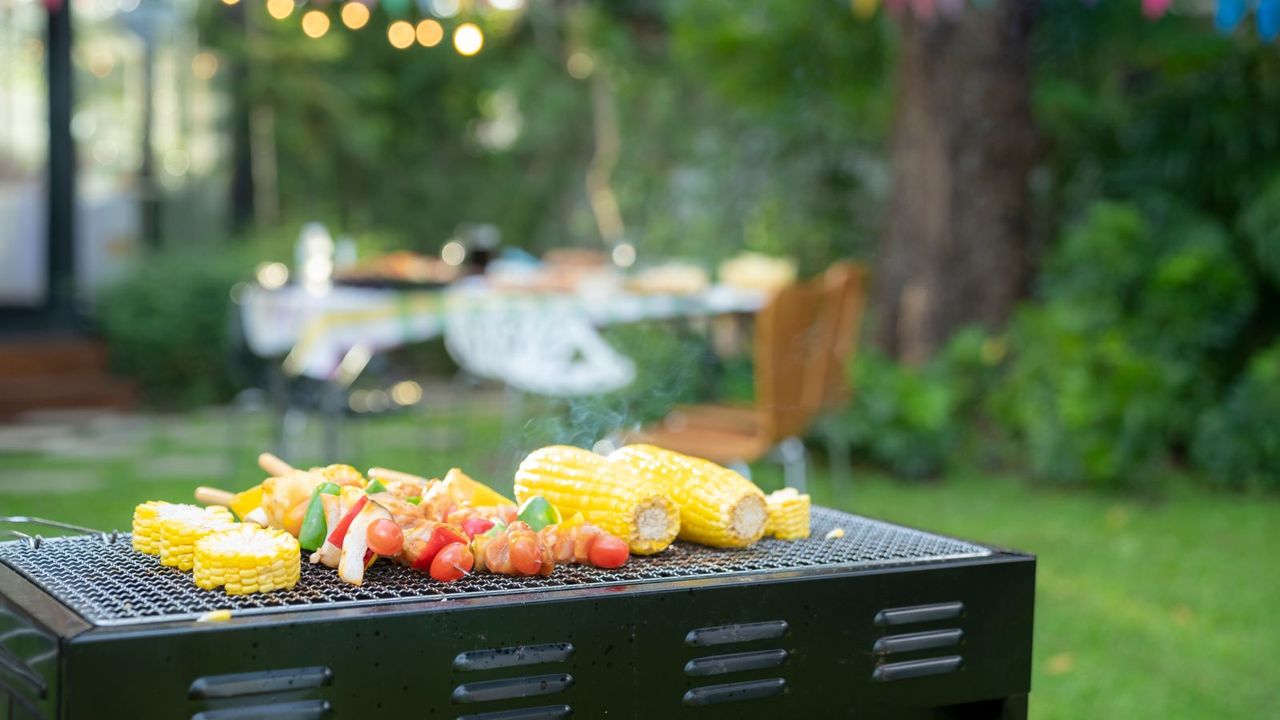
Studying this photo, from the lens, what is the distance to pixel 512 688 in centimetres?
177

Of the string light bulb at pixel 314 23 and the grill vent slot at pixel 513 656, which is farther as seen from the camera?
the string light bulb at pixel 314 23

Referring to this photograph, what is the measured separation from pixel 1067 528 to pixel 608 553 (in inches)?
168

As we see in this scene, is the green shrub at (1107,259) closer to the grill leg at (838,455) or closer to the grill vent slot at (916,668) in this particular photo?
the grill leg at (838,455)

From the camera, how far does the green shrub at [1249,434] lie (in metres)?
6.61

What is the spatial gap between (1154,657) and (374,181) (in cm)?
1125

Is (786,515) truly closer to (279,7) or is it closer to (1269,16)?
(1269,16)

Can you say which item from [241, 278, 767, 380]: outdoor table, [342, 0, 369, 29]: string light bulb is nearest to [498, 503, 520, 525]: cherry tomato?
[241, 278, 767, 380]: outdoor table

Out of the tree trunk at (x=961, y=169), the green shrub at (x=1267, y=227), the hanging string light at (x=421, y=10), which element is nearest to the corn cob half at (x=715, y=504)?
the hanging string light at (x=421, y=10)

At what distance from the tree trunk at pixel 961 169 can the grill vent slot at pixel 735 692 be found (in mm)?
5712

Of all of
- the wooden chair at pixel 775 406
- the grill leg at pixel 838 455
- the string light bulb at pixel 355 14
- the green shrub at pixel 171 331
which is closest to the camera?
the wooden chair at pixel 775 406

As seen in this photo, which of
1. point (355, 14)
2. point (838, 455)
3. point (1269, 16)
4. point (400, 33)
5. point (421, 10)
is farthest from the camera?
point (421, 10)

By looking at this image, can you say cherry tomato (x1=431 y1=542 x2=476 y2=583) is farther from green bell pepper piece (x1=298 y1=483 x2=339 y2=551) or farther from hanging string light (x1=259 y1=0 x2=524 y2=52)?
hanging string light (x1=259 y1=0 x2=524 y2=52)

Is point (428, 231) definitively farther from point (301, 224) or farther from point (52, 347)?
Answer: point (52, 347)

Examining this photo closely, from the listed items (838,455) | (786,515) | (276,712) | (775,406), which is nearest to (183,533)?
(276,712)
